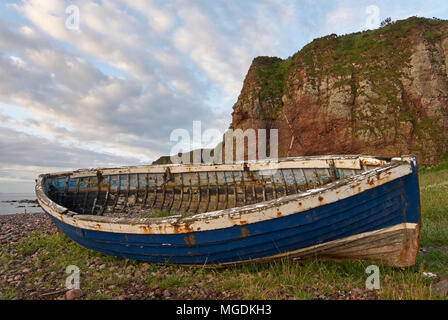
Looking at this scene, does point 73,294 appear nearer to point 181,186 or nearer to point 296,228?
point 296,228

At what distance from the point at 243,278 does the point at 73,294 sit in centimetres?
247

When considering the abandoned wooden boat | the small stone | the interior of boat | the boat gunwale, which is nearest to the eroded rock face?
the interior of boat

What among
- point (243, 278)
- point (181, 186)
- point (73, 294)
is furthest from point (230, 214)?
point (181, 186)

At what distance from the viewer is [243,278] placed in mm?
3994

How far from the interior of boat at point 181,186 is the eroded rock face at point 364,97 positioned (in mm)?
17029

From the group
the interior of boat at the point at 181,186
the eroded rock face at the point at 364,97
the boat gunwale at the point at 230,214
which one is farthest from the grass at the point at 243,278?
the eroded rock face at the point at 364,97

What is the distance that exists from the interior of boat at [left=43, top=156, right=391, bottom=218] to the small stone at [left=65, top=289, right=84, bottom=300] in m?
4.34

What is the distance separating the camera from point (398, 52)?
23969mm

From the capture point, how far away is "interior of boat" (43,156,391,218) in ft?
25.7

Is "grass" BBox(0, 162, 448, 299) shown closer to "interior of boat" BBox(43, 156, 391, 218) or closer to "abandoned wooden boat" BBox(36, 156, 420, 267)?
"abandoned wooden boat" BBox(36, 156, 420, 267)

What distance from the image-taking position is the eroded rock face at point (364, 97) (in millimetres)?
21641
